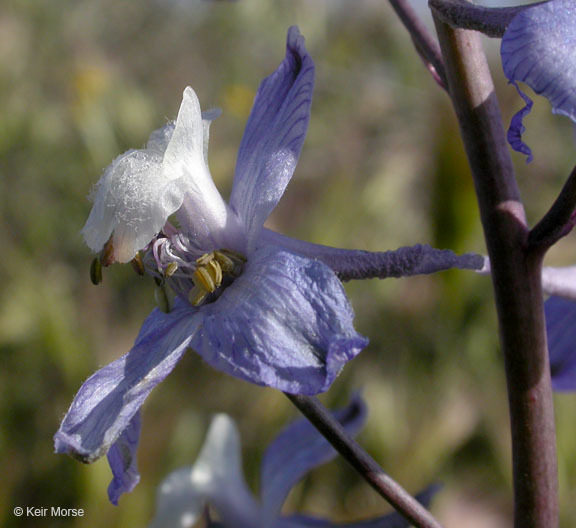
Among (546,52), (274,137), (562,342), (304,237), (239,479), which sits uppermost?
→ (546,52)

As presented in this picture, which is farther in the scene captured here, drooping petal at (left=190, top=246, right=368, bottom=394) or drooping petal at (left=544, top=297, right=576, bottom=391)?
drooping petal at (left=544, top=297, right=576, bottom=391)

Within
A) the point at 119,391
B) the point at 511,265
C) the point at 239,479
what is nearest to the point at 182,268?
the point at 119,391

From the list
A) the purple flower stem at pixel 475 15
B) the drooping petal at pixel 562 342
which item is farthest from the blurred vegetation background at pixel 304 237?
the purple flower stem at pixel 475 15

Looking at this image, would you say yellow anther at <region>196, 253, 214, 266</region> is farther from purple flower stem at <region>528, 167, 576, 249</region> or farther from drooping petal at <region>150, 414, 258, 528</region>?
drooping petal at <region>150, 414, 258, 528</region>

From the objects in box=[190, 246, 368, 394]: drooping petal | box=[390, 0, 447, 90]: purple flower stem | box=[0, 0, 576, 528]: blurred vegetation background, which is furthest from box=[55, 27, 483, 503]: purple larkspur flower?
box=[0, 0, 576, 528]: blurred vegetation background

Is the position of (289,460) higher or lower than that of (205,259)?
lower

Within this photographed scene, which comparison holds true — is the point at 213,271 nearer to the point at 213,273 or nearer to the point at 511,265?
the point at 213,273
